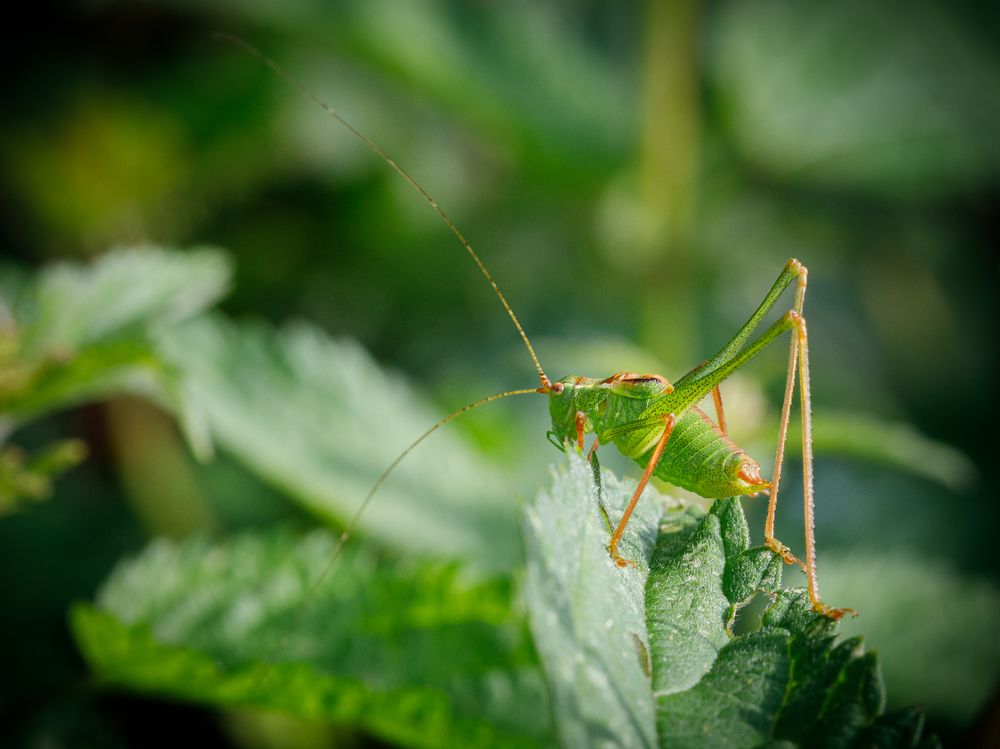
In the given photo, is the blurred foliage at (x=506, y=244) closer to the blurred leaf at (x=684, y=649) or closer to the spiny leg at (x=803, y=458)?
the spiny leg at (x=803, y=458)

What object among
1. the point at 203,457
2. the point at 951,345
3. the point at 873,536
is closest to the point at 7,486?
the point at 203,457

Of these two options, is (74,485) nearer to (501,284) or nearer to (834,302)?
(501,284)

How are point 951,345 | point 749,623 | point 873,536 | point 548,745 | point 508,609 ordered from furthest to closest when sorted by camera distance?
point 951,345
point 873,536
point 749,623
point 508,609
point 548,745

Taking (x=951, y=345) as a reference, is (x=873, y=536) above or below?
below

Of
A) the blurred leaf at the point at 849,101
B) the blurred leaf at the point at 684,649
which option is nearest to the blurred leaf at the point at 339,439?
the blurred leaf at the point at 684,649

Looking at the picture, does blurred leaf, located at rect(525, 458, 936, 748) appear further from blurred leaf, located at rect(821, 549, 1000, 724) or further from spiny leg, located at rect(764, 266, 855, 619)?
blurred leaf, located at rect(821, 549, 1000, 724)

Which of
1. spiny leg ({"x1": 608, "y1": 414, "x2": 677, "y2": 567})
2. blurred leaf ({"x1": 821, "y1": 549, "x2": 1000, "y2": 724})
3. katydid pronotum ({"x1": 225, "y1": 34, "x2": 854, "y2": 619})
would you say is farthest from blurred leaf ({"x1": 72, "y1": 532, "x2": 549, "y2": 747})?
blurred leaf ({"x1": 821, "y1": 549, "x2": 1000, "y2": 724})
